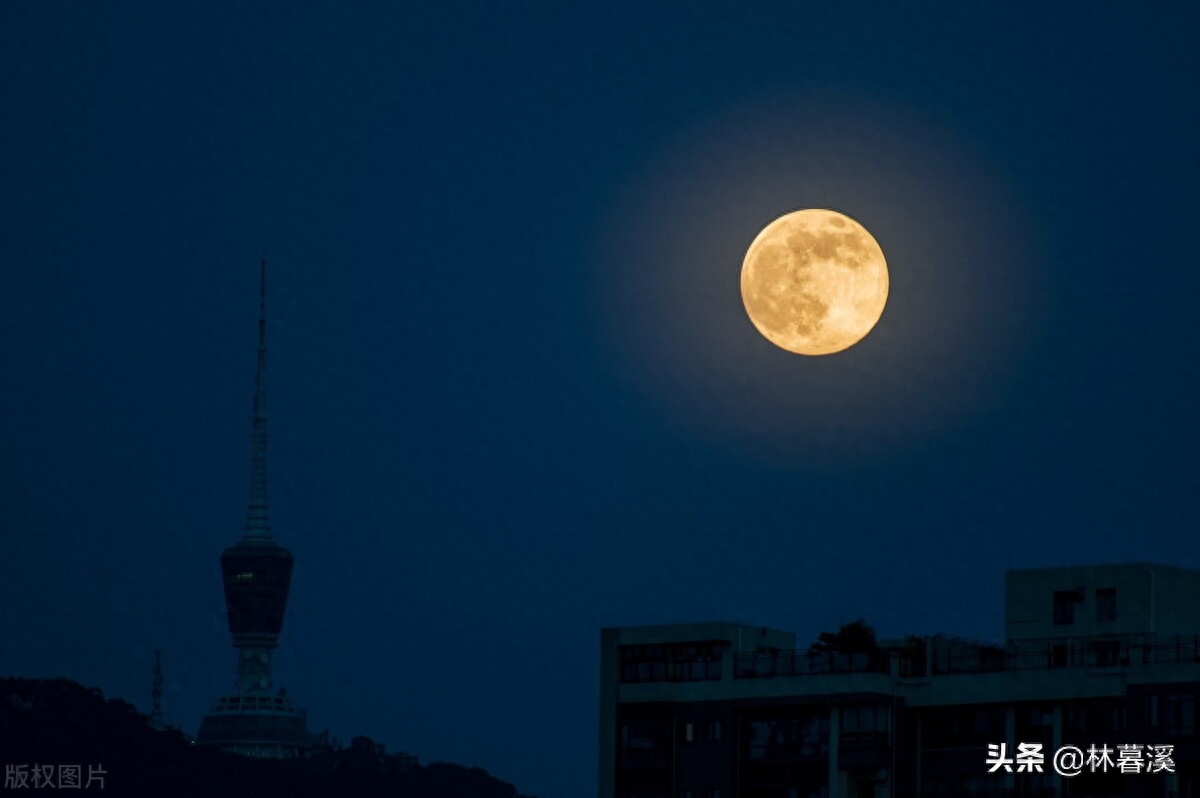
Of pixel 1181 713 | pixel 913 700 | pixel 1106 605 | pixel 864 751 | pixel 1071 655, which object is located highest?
pixel 1106 605

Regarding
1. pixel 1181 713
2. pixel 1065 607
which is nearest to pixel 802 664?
pixel 1065 607

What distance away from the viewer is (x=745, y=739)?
11669 centimetres

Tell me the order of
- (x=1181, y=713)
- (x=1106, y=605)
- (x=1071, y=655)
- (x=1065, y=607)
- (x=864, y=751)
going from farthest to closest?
(x=1065, y=607)
(x=1106, y=605)
(x=864, y=751)
(x=1071, y=655)
(x=1181, y=713)

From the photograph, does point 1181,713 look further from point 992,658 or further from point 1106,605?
point 992,658

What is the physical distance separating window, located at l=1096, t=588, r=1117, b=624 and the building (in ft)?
0.18

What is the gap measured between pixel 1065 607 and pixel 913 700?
7293mm

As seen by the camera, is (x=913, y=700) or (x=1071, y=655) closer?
(x=1071, y=655)

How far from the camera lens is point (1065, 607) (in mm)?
114812

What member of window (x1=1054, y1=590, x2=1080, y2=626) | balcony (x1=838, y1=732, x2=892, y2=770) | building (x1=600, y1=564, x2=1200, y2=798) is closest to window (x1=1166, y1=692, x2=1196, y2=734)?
building (x1=600, y1=564, x2=1200, y2=798)

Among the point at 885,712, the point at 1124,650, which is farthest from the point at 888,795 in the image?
the point at 1124,650

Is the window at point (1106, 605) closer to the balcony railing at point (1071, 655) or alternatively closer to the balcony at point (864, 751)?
the balcony railing at point (1071, 655)

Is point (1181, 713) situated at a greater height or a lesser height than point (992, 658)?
lesser

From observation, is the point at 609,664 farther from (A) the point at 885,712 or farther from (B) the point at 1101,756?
(B) the point at 1101,756

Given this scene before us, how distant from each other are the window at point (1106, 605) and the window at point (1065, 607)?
3.49ft
